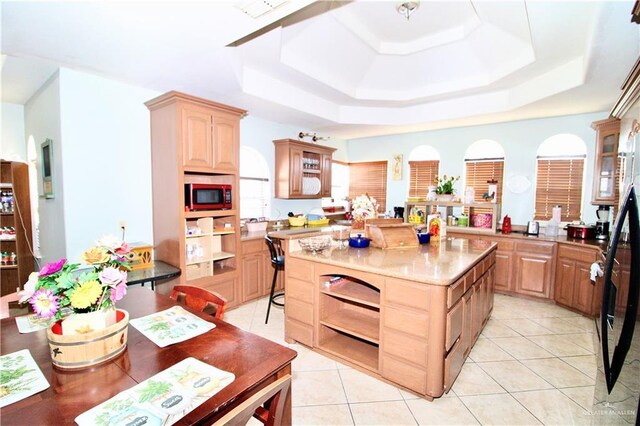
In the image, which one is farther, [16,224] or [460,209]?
[460,209]

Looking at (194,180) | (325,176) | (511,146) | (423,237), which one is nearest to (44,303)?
(194,180)

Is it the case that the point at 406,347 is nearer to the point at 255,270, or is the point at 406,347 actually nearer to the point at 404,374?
the point at 404,374

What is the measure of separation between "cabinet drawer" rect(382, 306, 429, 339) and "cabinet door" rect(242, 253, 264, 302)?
230 cm

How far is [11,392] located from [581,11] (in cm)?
419

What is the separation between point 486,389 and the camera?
228 centimetres

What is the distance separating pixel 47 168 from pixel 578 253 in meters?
6.41

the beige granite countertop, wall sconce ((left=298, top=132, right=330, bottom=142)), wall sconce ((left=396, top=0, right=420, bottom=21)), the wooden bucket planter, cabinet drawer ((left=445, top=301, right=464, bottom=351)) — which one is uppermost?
wall sconce ((left=396, top=0, right=420, bottom=21))

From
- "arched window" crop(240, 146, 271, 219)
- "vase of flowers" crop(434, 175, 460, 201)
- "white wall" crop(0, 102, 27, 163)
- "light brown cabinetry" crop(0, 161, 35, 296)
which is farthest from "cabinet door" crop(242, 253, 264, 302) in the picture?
"white wall" crop(0, 102, 27, 163)

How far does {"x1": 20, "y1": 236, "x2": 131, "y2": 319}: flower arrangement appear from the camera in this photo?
3.68 feet

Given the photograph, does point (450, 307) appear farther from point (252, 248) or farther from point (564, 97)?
point (564, 97)

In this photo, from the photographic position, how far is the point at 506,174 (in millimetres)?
4797

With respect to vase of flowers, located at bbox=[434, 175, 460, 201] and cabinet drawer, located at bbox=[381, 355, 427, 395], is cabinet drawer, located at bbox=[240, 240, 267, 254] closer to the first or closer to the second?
cabinet drawer, located at bbox=[381, 355, 427, 395]

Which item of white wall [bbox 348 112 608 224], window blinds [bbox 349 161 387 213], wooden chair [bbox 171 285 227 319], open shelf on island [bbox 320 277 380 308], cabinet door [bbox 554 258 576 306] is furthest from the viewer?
window blinds [bbox 349 161 387 213]

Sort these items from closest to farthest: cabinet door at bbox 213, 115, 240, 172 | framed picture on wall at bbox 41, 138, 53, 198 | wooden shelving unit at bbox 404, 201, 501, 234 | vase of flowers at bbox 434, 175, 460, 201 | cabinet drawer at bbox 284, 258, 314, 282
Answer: cabinet drawer at bbox 284, 258, 314, 282 → framed picture on wall at bbox 41, 138, 53, 198 → cabinet door at bbox 213, 115, 240, 172 → wooden shelving unit at bbox 404, 201, 501, 234 → vase of flowers at bbox 434, 175, 460, 201
